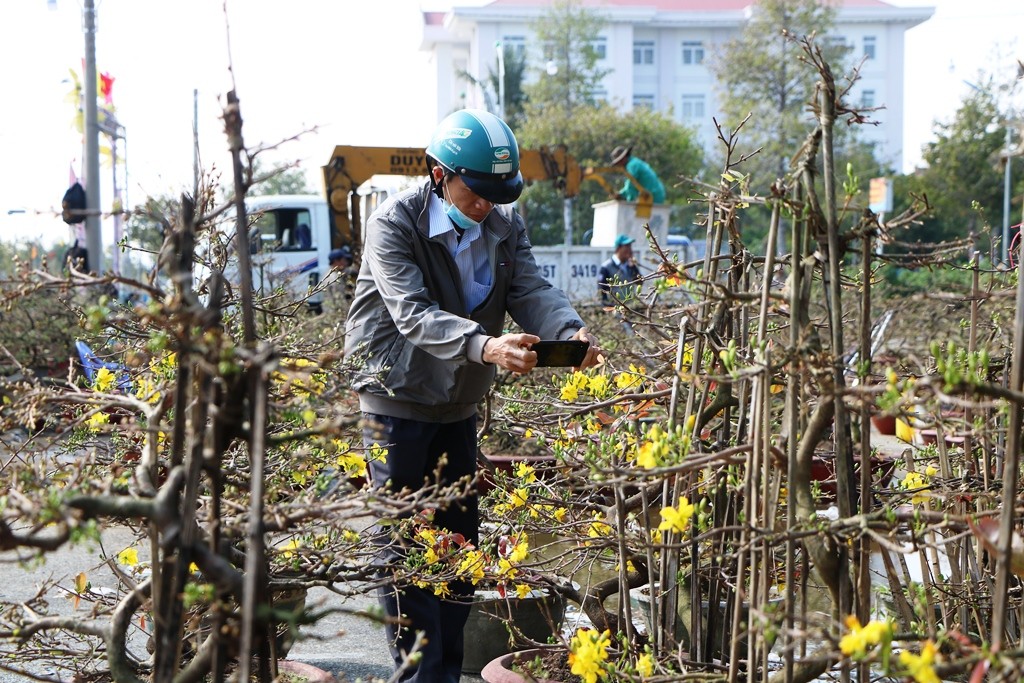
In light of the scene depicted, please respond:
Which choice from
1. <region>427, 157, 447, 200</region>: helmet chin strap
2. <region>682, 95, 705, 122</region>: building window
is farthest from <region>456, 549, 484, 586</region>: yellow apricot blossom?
<region>682, 95, 705, 122</region>: building window

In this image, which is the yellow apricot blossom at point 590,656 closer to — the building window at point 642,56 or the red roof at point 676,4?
the red roof at point 676,4

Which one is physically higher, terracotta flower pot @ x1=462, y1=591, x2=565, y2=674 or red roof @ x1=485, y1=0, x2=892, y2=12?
red roof @ x1=485, y1=0, x2=892, y2=12

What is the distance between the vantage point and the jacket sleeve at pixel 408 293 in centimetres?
343

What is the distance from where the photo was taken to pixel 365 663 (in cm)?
448

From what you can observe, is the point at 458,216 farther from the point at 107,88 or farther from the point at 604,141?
the point at 604,141

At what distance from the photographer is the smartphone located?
11.1ft

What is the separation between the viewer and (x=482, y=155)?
3717 millimetres

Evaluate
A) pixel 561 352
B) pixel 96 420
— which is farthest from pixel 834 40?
pixel 96 420

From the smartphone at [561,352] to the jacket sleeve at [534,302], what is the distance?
0.43m

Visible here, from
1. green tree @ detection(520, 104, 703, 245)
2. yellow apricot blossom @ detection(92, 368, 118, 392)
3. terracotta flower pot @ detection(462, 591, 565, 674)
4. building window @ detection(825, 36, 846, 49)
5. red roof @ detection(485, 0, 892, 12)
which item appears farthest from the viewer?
red roof @ detection(485, 0, 892, 12)

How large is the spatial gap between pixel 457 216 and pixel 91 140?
463 inches

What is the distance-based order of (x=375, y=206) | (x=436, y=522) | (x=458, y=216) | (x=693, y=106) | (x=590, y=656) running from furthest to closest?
1. (x=693, y=106)
2. (x=375, y=206)
3. (x=436, y=522)
4. (x=458, y=216)
5. (x=590, y=656)

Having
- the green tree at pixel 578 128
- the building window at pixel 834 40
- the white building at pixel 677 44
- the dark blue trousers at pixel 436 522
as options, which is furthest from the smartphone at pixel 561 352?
the white building at pixel 677 44

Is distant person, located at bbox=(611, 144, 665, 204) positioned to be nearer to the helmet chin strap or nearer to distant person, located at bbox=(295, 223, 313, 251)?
distant person, located at bbox=(295, 223, 313, 251)
